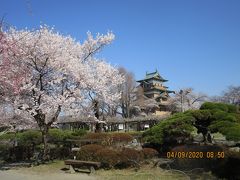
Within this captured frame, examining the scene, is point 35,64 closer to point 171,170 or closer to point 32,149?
point 32,149

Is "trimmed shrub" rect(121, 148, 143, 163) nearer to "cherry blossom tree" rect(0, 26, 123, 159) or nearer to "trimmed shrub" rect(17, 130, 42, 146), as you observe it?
"cherry blossom tree" rect(0, 26, 123, 159)

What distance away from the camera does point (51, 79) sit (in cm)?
1894

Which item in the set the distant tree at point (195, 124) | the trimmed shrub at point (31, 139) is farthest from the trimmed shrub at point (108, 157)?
the trimmed shrub at point (31, 139)

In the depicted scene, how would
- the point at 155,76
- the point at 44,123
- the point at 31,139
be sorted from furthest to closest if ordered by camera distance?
1. the point at 155,76
2. the point at 31,139
3. the point at 44,123

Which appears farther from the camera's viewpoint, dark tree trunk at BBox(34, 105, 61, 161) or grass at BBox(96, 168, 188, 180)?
dark tree trunk at BBox(34, 105, 61, 161)

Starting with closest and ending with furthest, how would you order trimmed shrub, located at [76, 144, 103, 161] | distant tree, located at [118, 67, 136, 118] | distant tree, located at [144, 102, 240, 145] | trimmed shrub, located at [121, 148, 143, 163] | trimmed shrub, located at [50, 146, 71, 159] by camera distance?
distant tree, located at [144, 102, 240, 145] < trimmed shrub, located at [121, 148, 143, 163] < trimmed shrub, located at [76, 144, 103, 161] < trimmed shrub, located at [50, 146, 71, 159] < distant tree, located at [118, 67, 136, 118]

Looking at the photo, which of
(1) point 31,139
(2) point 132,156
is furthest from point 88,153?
(1) point 31,139

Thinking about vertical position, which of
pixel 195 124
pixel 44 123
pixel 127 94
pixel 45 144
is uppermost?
pixel 127 94

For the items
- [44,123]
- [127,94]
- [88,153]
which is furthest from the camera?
[127,94]

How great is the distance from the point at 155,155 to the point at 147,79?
5974cm

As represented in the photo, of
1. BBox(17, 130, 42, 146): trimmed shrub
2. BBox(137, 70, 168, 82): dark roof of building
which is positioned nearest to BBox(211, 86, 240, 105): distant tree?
BBox(137, 70, 168, 82): dark roof of building

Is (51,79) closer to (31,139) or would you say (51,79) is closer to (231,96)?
(31,139)

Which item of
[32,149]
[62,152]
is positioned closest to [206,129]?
[62,152]

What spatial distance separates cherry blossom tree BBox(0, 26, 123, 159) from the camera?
1775 cm
